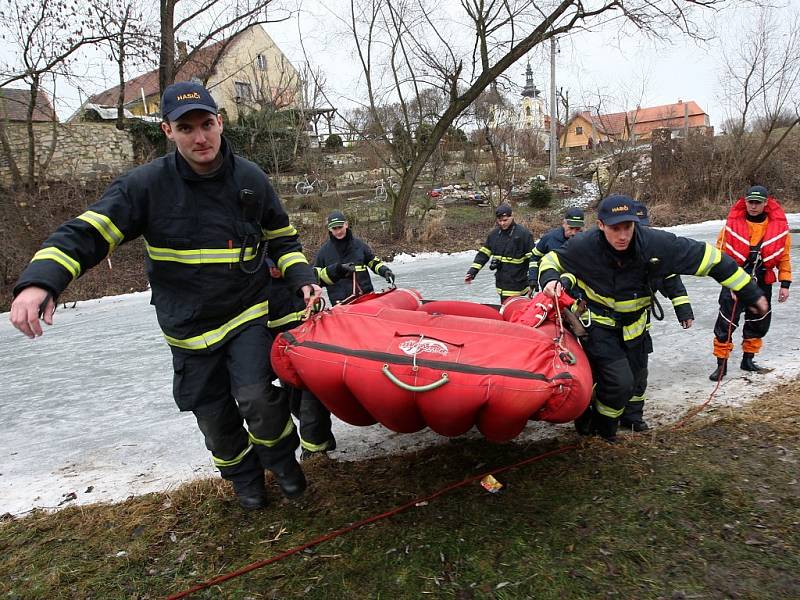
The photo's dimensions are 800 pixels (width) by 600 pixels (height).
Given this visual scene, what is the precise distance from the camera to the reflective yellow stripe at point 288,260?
2.72 metres

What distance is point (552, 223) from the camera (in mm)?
16719

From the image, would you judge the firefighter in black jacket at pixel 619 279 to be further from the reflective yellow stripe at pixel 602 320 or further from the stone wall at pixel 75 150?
the stone wall at pixel 75 150

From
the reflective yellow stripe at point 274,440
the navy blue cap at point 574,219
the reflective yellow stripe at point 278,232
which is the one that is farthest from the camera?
the navy blue cap at point 574,219

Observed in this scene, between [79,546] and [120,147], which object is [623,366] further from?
[120,147]

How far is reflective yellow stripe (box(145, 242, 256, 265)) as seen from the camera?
2.33m

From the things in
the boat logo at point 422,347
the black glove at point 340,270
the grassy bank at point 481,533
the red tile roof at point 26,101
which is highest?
the red tile roof at point 26,101

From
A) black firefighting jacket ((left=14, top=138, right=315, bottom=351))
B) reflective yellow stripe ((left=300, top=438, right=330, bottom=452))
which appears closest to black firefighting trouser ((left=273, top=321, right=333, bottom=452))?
reflective yellow stripe ((left=300, top=438, right=330, bottom=452))

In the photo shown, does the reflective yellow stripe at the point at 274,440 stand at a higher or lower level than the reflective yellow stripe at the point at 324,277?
lower

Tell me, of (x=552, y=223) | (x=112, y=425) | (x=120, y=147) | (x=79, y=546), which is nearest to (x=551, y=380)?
(x=79, y=546)

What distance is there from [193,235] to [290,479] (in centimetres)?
123

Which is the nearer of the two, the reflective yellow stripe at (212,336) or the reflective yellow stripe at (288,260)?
the reflective yellow stripe at (212,336)

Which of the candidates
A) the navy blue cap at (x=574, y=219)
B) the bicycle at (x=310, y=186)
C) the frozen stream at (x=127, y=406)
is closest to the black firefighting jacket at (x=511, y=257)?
the navy blue cap at (x=574, y=219)

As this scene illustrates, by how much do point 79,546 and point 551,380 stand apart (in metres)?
2.20

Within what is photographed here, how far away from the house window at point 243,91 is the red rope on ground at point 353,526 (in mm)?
23150
